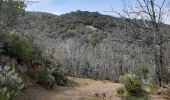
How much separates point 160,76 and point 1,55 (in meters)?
5.44

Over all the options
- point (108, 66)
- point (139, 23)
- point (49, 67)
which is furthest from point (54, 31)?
point (139, 23)

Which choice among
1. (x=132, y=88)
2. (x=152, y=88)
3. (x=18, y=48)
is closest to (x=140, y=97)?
(x=132, y=88)

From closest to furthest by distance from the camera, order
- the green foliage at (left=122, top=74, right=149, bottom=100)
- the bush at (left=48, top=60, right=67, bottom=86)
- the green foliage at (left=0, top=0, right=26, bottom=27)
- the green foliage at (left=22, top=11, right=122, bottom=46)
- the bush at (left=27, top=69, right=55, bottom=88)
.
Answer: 1. the green foliage at (left=0, top=0, right=26, bottom=27)
2. the green foliage at (left=122, top=74, right=149, bottom=100)
3. the bush at (left=27, top=69, right=55, bottom=88)
4. the bush at (left=48, top=60, right=67, bottom=86)
5. the green foliage at (left=22, top=11, right=122, bottom=46)

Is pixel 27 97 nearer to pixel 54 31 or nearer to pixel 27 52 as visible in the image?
pixel 27 52

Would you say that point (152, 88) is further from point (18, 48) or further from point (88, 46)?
point (88, 46)

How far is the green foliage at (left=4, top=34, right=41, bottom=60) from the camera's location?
1302 cm

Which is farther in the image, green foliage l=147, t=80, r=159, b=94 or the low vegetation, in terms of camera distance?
green foliage l=147, t=80, r=159, b=94

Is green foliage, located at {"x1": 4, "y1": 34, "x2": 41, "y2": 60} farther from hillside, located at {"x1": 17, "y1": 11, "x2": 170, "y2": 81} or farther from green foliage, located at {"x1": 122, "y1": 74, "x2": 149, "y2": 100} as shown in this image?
green foliage, located at {"x1": 122, "y1": 74, "x2": 149, "y2": 100}

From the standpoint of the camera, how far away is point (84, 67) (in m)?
28.8

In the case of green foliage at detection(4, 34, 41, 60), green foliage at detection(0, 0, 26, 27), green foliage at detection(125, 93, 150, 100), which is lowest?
green foliage at detection(125, 93, 150, 100)

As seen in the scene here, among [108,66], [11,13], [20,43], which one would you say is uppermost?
[11,13]

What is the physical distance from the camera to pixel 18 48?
13.4 metres

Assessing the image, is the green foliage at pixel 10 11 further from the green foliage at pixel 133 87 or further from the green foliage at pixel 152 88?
the green foliage at pixel 152 88

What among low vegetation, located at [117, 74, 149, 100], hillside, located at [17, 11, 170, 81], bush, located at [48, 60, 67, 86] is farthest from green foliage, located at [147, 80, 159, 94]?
bush, located at [48, 60, 67, 86]
